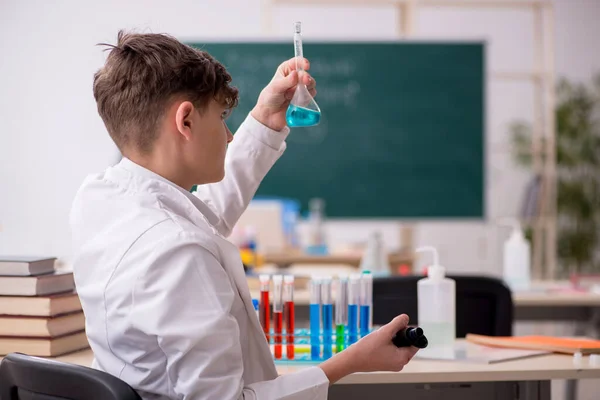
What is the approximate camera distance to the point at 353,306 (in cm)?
160

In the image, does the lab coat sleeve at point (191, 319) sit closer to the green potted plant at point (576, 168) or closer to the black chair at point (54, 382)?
the black chair at point (54, 382)

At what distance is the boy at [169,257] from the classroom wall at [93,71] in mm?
→ 5328

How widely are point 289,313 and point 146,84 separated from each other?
25.2 inches

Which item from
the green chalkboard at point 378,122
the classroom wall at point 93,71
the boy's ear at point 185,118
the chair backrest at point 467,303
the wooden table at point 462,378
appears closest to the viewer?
the boy's ear at point 185,118

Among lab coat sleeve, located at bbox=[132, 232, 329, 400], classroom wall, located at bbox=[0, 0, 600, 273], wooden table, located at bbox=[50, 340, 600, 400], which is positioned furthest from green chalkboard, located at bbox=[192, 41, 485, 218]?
lab coat sleeve, located at bbox=[132, 232, 329, 400]

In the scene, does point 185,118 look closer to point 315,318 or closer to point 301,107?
point 301,107

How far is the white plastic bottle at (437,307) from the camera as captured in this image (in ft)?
5.23

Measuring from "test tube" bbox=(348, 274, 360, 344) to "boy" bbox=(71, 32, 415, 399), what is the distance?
1.09 ft

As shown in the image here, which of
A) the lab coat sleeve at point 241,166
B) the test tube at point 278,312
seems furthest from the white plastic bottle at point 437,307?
the lab coat sleeve at point 241,166

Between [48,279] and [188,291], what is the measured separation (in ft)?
2.36

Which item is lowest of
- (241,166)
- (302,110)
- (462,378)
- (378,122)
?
(462,378)

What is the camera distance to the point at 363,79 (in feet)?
16.1

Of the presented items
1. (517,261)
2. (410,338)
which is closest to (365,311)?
(410,338)

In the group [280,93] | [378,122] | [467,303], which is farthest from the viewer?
[378,122]
